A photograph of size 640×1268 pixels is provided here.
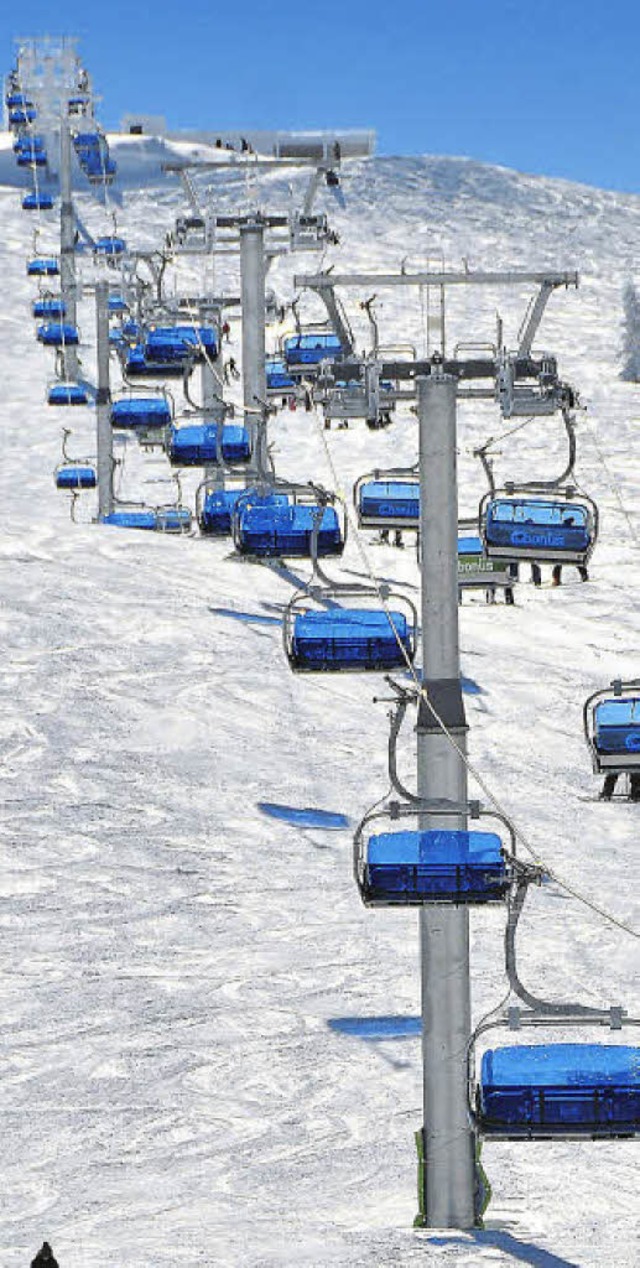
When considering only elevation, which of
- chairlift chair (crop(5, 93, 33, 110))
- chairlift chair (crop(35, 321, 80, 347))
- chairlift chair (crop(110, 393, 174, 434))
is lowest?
chairlift chair (crop(110, 393, 174, 434))

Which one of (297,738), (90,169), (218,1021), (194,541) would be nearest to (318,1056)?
(218,1021)

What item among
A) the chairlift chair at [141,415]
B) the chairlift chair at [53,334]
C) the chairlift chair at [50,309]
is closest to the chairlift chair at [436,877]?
the chairlift chair at [141,415]

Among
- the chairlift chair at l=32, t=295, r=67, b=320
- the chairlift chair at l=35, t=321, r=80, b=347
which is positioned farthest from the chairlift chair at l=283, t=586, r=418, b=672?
the chairlift chair at l=32, t=295, r=67, b=320

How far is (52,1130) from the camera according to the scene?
18.8 m

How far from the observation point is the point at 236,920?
24172 millimetres

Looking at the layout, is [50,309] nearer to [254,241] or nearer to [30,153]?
[30,153]

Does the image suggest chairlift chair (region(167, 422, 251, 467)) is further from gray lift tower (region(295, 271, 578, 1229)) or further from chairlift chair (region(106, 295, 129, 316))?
chairlift chair (region(106, 295, 129, 316))

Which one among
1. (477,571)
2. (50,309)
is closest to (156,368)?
(477,571)

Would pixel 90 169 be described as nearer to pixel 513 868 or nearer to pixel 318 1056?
pixel 318 1056

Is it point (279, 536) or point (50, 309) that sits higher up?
point (50, 309)

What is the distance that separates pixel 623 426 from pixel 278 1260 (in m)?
58.6

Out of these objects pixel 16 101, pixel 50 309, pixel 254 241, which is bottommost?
pixel 50 309

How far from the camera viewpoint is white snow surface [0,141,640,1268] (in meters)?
16.9

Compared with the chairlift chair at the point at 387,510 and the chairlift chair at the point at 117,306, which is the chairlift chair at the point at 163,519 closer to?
the chairlift chair at the point at 117,306
